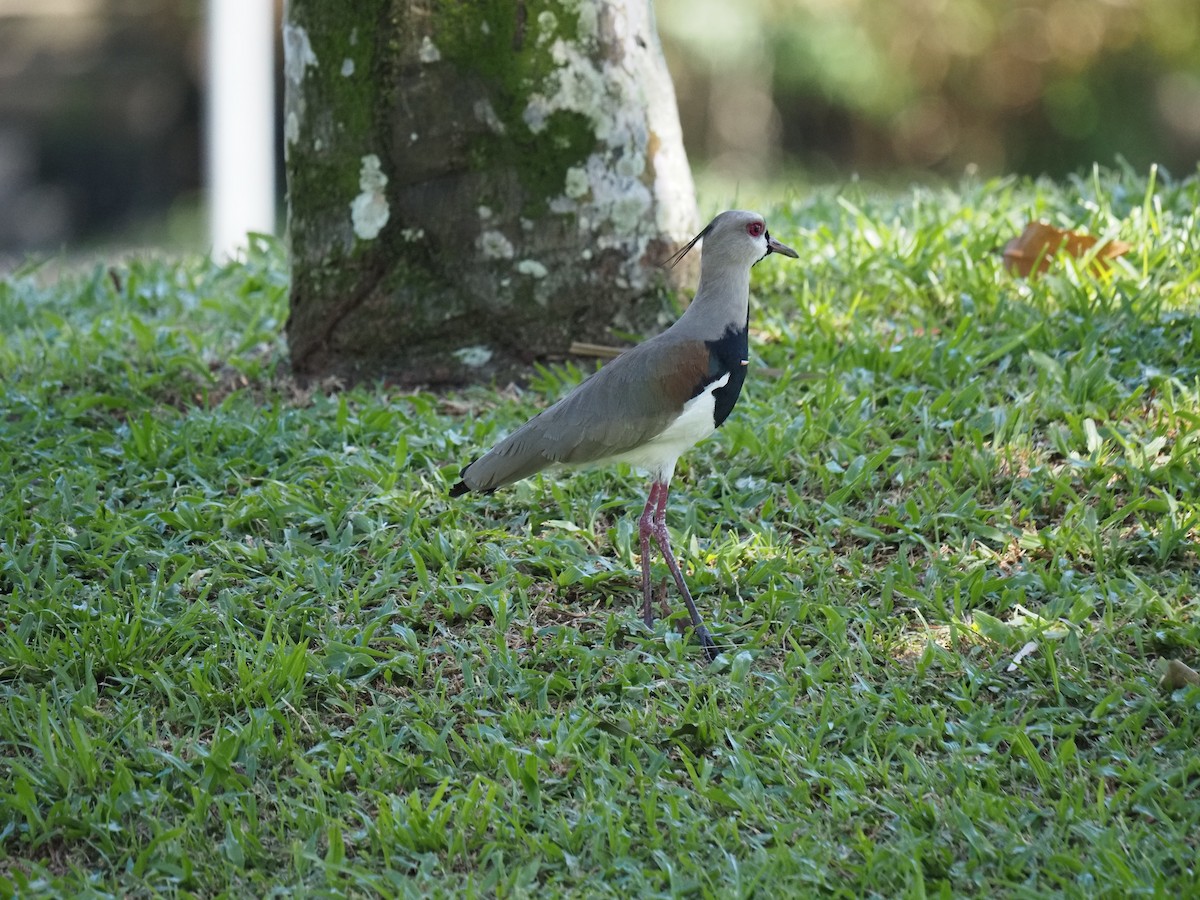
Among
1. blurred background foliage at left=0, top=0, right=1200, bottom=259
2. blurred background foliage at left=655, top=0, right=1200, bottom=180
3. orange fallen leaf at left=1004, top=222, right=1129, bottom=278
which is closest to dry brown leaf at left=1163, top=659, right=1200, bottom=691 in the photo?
orange fallen leaf at left=1004, top=222, right=1129, bottom=278

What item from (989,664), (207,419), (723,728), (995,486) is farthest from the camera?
(207,419)

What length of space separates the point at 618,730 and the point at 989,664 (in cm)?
104

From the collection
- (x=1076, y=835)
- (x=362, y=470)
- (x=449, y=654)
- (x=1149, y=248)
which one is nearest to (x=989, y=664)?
(x=1076, y=835)

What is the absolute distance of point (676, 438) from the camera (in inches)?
152

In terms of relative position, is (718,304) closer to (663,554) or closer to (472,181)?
(663,554)

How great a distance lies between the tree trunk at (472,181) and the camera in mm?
4926

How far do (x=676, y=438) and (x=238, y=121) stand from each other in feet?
19.2

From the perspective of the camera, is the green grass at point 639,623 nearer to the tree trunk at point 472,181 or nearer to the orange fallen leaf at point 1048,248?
the orange fallen leaf at point 1048,248

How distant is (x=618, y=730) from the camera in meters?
3.38

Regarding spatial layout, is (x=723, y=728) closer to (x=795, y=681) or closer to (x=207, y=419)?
(x=795, y=681)

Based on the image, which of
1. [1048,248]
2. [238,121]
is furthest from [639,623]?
[238,121]

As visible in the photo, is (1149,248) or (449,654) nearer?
(449,654)

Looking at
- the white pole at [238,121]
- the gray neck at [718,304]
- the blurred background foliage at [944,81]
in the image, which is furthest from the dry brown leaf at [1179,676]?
the blurred background foliage at [944,81]

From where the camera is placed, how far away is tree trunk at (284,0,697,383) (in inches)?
194
